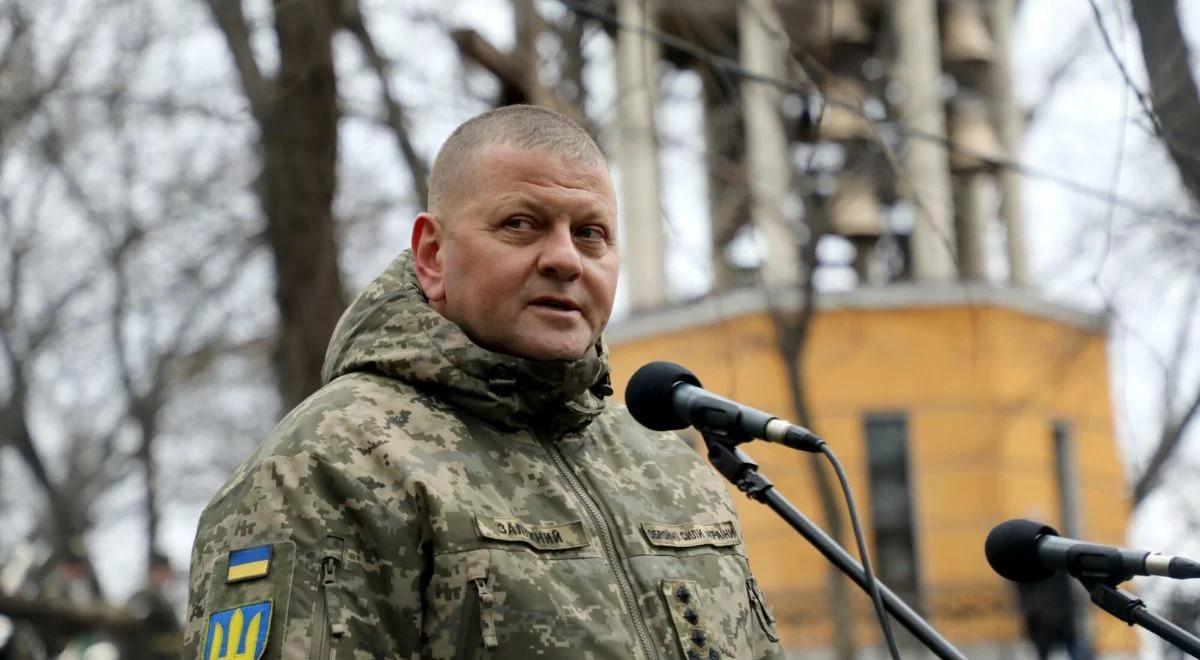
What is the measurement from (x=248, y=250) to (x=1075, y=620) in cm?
969

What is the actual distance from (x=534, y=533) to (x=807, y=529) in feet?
1.99

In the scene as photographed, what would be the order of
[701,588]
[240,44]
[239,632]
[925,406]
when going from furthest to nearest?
[925,406], [240,44], [701,588], [239,632]

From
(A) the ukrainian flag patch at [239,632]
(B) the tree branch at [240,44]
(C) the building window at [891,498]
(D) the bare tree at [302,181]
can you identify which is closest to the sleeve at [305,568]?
(A) the ukrainian flag patch at [239,632]

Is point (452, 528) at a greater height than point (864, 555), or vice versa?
point (452, 528)

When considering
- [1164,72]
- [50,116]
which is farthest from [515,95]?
[50,116]

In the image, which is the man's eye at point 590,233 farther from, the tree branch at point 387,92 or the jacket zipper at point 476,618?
the tree branch at point 387,92

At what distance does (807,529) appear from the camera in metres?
3.54

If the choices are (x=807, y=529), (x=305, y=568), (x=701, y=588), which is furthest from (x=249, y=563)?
(x=807, y=529)

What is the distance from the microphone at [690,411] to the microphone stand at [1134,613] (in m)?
0.66

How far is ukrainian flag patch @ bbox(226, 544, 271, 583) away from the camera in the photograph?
10.2 feet

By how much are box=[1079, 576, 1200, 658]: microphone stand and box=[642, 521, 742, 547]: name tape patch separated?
2.62 feet

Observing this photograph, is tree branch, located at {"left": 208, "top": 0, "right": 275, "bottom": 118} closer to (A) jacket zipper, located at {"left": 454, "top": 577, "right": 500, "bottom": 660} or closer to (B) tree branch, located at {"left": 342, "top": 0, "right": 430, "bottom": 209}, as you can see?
(B) tree branch, located at {"left": 342, "top": 0, "right": 430, "bottom": 209}

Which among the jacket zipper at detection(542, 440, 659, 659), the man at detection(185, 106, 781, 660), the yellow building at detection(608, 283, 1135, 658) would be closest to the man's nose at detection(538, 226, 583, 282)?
the man at detection(185, 106, 781, 660)

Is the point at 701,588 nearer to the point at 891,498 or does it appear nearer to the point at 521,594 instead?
the point at 521,594
